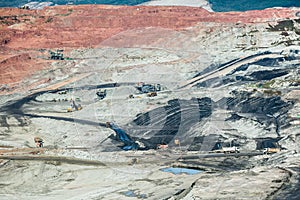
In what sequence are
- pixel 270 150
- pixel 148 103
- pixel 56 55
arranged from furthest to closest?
1. pixel 56 55
2. pixel 148 103
3. pixel 270 150

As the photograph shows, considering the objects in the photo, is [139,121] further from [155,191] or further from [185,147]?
[155,191]

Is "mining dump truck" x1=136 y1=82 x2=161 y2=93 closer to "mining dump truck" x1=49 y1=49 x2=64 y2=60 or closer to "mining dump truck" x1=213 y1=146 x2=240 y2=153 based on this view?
"mining dump truck" x1=49 y1=49 x2=64 y2=60

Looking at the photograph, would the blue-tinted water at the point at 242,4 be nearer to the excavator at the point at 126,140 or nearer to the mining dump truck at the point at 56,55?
the mining dump truck at the point at 56,55

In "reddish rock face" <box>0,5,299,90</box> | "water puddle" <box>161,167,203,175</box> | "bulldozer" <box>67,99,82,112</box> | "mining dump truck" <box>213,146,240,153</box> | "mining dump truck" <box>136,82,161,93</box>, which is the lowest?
"water puddle" <box>161,167,203,175</box>

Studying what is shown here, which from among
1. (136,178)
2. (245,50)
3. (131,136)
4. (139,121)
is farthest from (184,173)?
(245,50)

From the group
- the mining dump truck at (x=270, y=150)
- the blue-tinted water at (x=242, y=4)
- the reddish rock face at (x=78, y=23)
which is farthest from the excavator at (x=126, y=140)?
the blue-tinted water at (x=242, y=4)

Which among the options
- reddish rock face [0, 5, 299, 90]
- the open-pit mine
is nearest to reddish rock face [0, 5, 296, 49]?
reddish rock face [0, 5, 299, 90]

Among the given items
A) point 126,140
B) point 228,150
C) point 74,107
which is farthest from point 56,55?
point 228,150

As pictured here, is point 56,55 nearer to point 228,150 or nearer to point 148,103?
point 148,103
